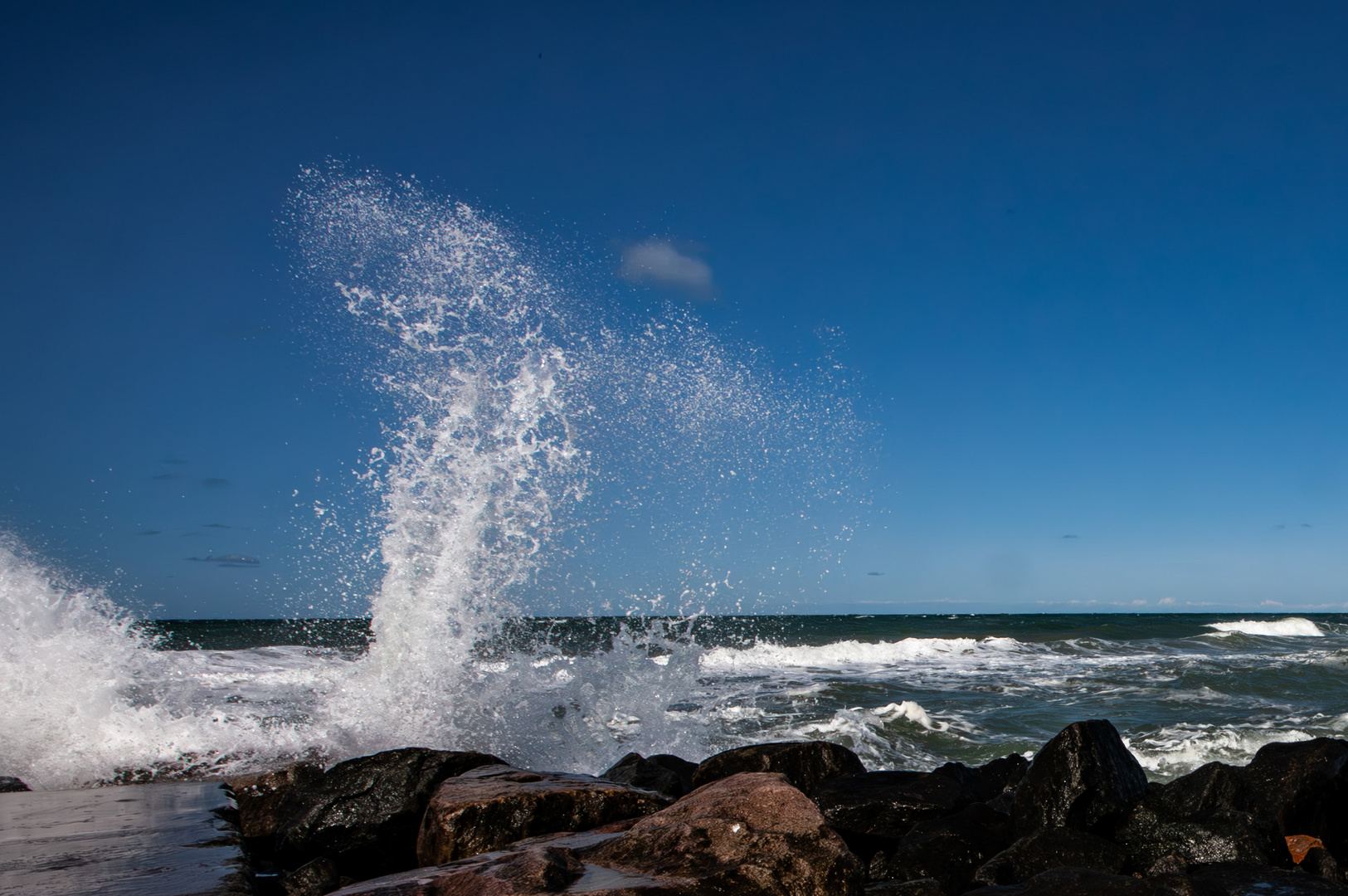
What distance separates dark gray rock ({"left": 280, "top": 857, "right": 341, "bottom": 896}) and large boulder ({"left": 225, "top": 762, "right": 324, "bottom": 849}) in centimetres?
112

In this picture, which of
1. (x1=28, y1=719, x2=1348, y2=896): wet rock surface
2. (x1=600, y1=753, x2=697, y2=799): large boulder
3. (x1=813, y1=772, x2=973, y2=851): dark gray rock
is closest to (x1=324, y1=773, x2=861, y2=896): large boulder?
(x1=28, y1=719, x2=1348, y2=896): wet rock surface

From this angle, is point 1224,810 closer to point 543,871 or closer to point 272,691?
point 543,871

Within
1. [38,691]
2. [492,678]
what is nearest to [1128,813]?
[492,678]

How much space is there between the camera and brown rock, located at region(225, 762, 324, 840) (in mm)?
4734

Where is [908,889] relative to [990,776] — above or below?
above

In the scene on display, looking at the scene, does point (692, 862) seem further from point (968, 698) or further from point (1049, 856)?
point (968, 698)

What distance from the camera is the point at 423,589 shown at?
916 cm

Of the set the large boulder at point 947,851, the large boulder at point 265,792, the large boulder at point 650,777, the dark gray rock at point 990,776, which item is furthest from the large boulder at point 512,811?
the dark gray rock at point 990,776

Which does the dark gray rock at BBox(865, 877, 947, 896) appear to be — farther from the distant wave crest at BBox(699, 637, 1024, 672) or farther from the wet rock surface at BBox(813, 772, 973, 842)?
the distant wave crest at BBox(699, 637, 1024, 672)

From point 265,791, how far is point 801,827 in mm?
3765

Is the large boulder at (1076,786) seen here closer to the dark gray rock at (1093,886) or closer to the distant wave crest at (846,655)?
the dark gray rock at (1093,886)

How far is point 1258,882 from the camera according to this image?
11.1 ft

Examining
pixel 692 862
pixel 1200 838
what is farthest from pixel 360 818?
pixel 1200 838

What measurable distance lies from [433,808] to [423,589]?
5973 millimetres
